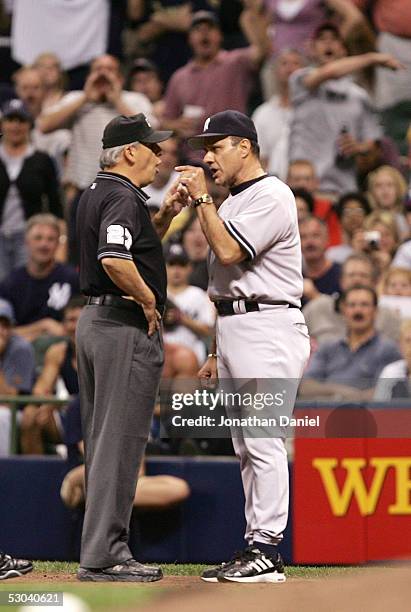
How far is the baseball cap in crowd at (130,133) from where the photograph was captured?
599 cm

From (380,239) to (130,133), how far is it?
4.86 metres

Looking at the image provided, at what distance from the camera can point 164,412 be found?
8164 millimetres

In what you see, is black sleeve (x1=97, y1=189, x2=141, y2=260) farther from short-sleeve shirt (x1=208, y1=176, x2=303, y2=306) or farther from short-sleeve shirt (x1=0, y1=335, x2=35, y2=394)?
short-sleeve shirt (x1=0, y1=335, x2=35, y2=394)

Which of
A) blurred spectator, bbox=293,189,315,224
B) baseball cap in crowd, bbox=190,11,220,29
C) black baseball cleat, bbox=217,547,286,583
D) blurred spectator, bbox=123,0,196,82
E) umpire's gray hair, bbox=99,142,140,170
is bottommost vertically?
black baseball cleat, bbox=217,547,286,583

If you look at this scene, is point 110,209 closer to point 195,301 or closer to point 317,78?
point 195,301

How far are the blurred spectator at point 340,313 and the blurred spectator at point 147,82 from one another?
3.59 meters

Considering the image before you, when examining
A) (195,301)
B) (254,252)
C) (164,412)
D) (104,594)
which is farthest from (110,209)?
(195,301)

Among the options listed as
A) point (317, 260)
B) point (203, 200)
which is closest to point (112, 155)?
point (203, 200)

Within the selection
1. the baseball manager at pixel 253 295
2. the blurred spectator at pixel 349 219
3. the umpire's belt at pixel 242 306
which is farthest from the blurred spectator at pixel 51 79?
the umpire's belt at pixel 242 306

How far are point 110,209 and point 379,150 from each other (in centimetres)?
608

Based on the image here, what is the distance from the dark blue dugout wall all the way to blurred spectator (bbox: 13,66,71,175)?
439cm

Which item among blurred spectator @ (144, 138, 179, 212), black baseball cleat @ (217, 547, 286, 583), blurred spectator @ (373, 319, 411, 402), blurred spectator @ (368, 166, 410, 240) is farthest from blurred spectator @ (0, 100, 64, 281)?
black baseball cleat @ (217, 547, 286, 583)

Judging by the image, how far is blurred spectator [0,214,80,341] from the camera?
1043 cm

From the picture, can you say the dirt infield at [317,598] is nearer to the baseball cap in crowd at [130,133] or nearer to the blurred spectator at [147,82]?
the baseball cap in crowd at [130,133]
